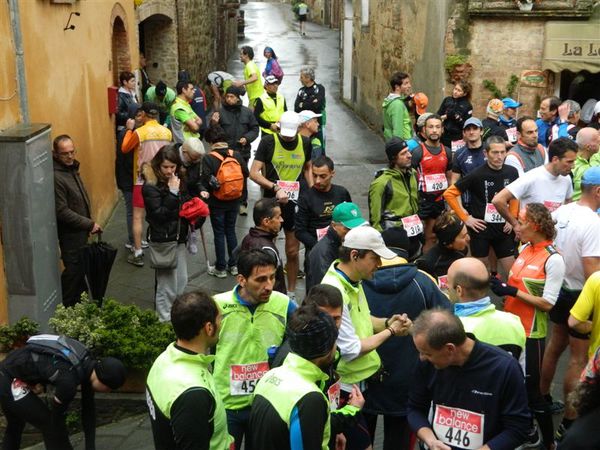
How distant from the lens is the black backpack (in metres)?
5.46

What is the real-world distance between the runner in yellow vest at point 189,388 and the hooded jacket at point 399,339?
4.10 ft

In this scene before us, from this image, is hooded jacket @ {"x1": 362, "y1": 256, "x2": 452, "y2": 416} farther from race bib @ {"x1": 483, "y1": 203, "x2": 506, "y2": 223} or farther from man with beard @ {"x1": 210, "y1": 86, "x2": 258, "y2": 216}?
man with beard @ {"x1": 210, "y1": 86, "x2": 258, "y2": 216}

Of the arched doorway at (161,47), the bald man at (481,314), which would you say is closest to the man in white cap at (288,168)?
the bald man at (481,314)

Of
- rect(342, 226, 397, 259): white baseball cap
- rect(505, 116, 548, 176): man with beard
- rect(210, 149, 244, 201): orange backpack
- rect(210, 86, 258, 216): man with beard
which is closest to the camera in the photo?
rect(342, 226, 397, 259): white baseball cap

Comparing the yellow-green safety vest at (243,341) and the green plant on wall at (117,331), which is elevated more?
the yellow-green safety vest at (243,341)

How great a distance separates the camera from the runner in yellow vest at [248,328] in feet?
16.3

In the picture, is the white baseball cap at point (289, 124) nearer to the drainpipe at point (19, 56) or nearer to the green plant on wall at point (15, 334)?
the drainpipe at point (19, 56)

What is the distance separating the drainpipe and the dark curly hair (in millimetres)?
4670

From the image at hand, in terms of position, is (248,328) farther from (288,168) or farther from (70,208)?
(288,168)

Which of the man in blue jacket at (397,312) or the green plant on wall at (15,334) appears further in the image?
the green plant on wall at (15,334)

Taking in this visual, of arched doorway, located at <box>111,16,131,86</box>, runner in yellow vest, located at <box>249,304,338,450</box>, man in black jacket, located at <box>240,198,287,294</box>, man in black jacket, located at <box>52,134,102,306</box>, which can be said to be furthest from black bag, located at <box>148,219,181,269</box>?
arched doorway, located at <box>111,16,131,86</box>

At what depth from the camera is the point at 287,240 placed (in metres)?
9.12

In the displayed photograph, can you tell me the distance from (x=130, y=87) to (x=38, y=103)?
363 cm

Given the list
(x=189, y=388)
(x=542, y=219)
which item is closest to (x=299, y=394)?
(x=189, y=388)
